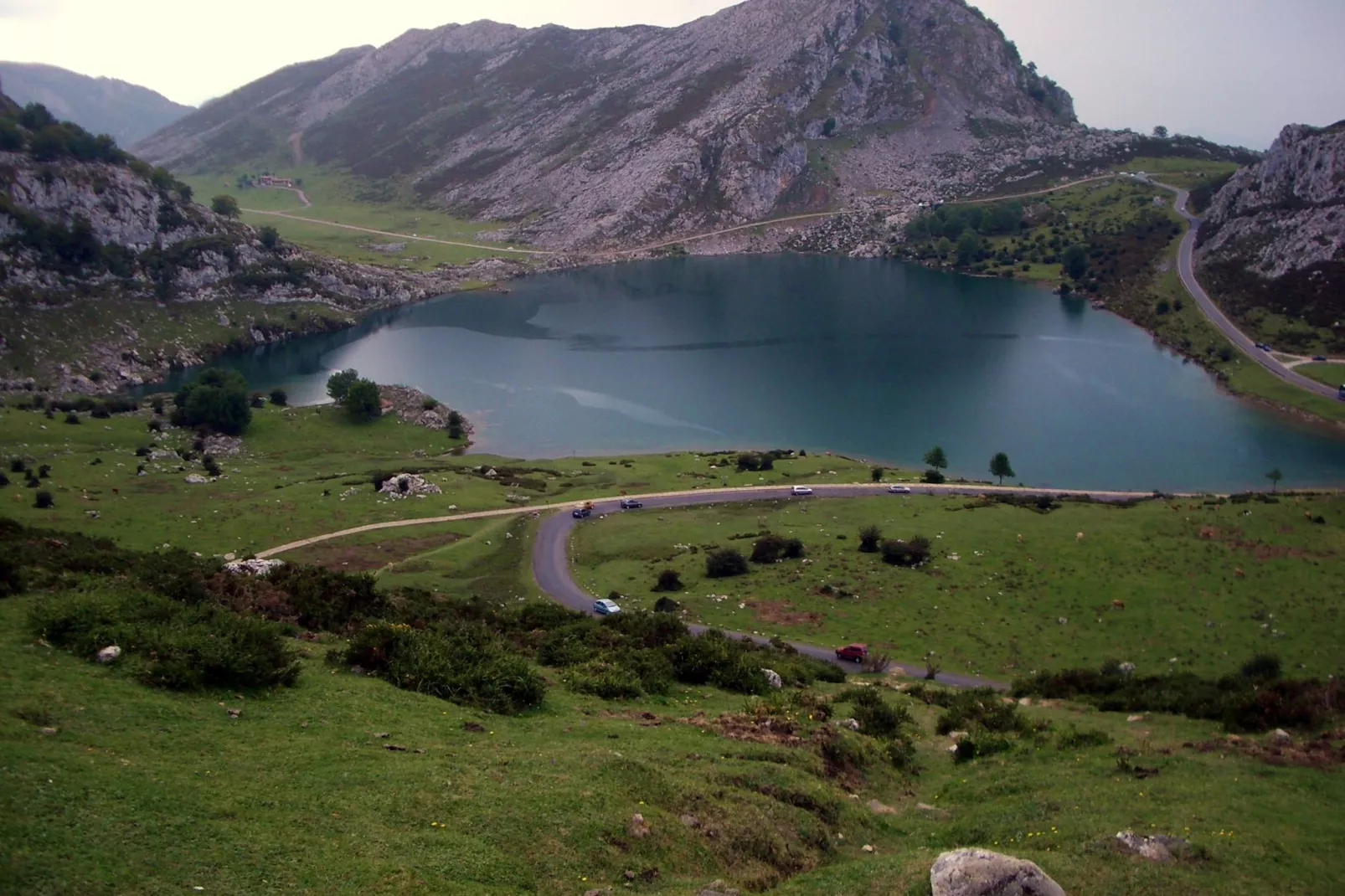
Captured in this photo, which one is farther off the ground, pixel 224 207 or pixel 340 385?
pixel 224 207

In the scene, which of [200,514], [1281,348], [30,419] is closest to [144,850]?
[200,514]

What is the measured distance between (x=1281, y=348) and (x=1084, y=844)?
13766 centimetres

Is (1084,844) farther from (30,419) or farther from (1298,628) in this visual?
(30,419)

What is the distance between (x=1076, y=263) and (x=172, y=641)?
186132 millimetres

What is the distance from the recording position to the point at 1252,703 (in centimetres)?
2672

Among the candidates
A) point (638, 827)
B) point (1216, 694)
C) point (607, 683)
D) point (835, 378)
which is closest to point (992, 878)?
point (638, 827)

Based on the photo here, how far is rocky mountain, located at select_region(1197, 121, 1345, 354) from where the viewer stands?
132500 millimetres

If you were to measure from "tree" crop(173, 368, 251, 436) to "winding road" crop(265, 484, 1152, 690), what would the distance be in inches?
1502

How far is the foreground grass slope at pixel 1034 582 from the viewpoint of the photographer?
43.7 m

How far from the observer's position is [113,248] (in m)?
137

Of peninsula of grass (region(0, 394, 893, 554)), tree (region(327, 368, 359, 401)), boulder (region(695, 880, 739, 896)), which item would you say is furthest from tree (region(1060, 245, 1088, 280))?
boulder (region(695, 880, 739, 896))

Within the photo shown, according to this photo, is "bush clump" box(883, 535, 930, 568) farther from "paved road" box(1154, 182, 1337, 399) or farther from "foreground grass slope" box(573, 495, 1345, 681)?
"paved road" box(1154, 182, 1337, 399)

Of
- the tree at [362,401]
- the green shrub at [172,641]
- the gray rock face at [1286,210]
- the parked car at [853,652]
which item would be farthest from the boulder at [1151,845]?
the gray rock face at [1286,210]

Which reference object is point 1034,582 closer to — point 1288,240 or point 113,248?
point 1288,240
